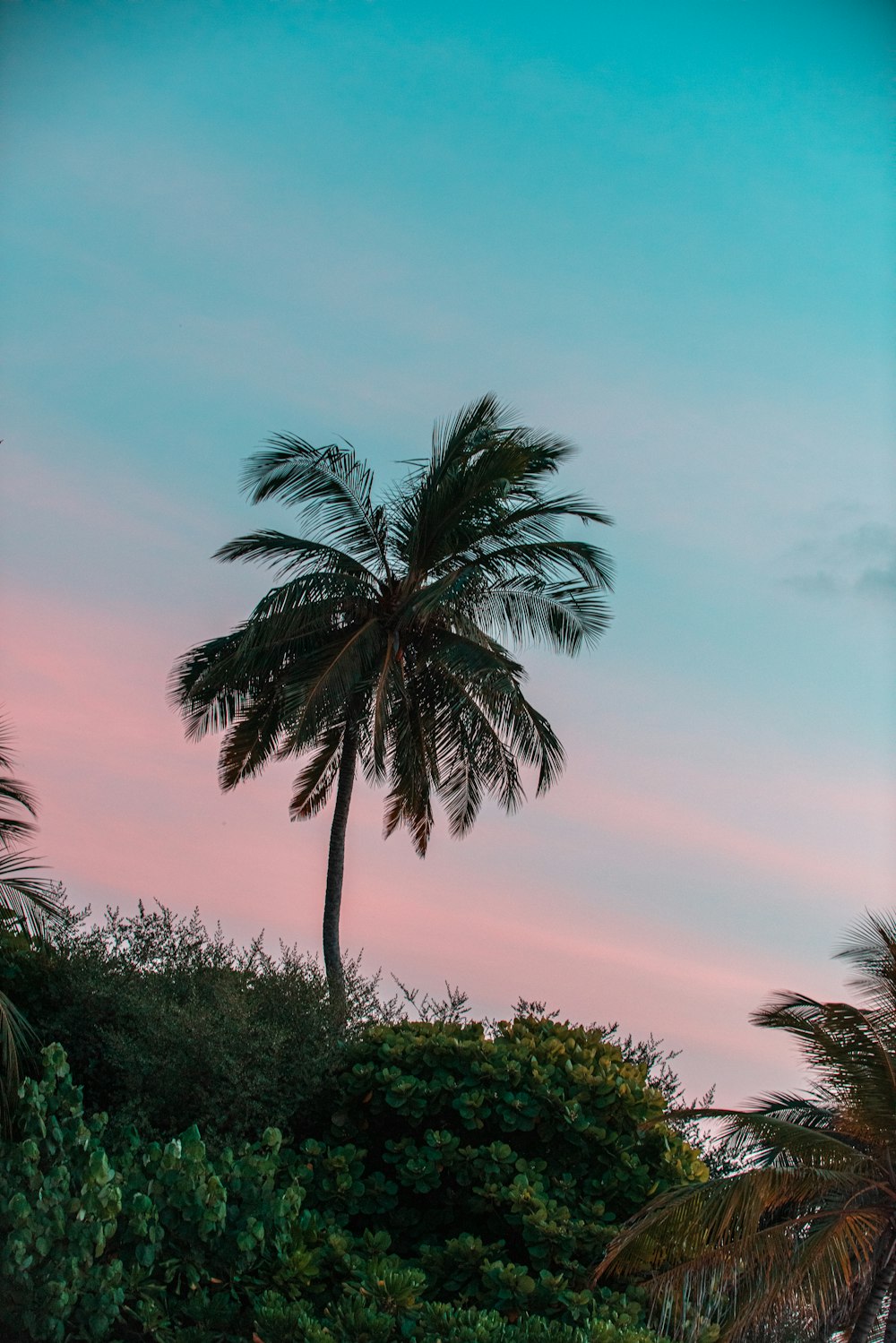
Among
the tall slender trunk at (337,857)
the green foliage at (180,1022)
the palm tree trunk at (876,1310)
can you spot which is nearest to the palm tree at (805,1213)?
the palm tree trunk at (876,1310)

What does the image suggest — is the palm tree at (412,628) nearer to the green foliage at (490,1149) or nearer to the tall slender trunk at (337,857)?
the tall slender trunk at (337,857)

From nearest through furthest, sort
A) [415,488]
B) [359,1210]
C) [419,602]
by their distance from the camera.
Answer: [359,1210] < [419,602] < [415,488]

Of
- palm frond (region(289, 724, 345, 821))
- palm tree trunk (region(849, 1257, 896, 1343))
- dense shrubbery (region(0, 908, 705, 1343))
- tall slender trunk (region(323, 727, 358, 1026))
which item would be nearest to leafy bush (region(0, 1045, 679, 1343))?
dense shrubbery (region(0, 908, 705, 1343))

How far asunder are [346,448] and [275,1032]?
36.5 feet

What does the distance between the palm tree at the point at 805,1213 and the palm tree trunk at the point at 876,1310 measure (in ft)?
0.05

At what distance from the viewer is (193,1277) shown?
30.8 ft

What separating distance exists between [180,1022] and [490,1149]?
2.96 m

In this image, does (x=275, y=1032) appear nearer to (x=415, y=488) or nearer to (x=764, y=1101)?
(x=764, y=1101)

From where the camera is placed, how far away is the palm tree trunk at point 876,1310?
12000 millimetres

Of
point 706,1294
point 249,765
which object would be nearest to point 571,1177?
point 706,1294

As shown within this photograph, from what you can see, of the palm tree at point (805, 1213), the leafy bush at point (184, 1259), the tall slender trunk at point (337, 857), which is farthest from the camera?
the tall slender trunk at point (337, 857)

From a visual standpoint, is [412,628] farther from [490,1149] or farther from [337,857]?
[490,1149]

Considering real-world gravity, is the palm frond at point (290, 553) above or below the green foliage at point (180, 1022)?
above

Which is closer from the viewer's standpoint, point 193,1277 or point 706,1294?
point 193,1277
